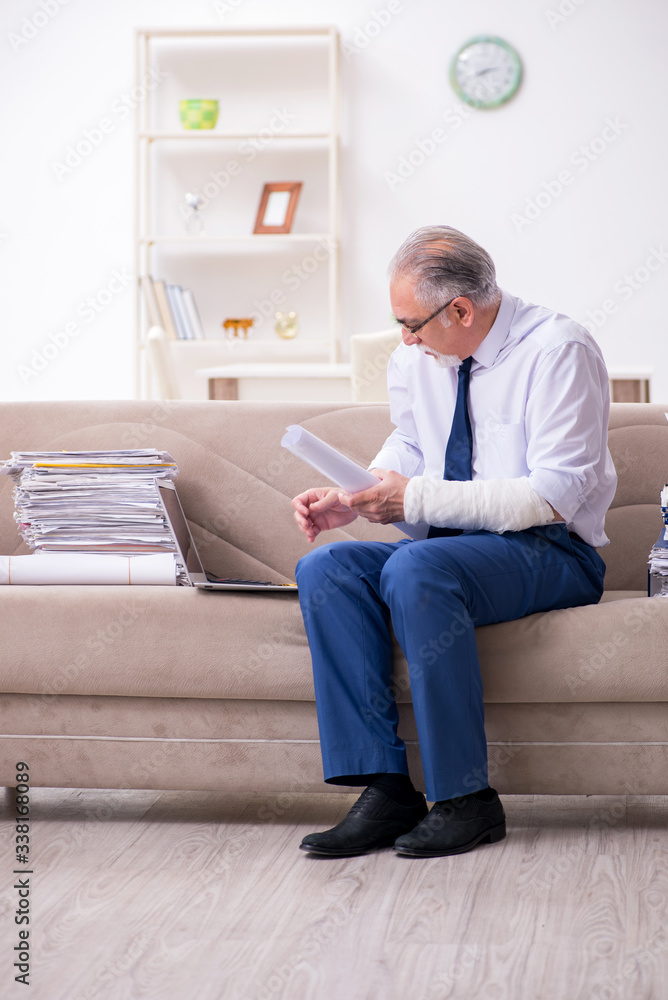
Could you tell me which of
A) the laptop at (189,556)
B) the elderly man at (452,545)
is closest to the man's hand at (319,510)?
the elderly man at (452,545)

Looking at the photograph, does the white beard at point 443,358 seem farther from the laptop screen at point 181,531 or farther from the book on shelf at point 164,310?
the book on shelf at point 164,310

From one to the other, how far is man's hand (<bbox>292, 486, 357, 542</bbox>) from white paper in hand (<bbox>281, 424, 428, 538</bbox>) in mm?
70

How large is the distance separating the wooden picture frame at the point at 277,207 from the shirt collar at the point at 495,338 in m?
3.24

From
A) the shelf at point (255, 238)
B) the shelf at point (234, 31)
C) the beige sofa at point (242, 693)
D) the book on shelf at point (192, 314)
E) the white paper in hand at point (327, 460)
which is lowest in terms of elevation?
the beige sofa at point (242, 693)

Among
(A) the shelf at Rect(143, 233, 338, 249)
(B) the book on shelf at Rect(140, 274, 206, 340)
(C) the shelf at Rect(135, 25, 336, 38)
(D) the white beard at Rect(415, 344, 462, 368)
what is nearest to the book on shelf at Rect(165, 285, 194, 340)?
(B) the book on shelf at Rect(140, 274, 206, 340)

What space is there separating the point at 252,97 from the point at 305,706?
3.95 m

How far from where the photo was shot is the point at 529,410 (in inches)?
66.5

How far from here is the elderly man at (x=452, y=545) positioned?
4.88 feet

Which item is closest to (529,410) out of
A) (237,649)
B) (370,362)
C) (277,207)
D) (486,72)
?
(237,649)

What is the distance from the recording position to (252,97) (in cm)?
489

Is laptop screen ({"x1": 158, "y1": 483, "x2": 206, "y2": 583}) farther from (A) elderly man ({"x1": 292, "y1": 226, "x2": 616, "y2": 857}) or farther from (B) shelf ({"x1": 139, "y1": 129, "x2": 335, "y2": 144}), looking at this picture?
(B) shelf ({"x1": 139, "y1": 129, "x2": 335, "y2": 144})

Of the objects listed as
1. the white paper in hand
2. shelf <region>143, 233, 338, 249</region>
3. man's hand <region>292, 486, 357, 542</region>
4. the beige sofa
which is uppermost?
shelf <region>143, 233, 338, 249</region>

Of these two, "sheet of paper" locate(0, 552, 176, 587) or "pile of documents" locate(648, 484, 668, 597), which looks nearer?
"pile of documents" locate(648, 484, 668, 597)

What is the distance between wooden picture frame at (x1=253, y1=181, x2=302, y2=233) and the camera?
4828 millimetres
